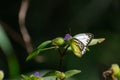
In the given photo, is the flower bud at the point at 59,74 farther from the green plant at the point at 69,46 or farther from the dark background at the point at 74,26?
the dark background at the point at 74,26

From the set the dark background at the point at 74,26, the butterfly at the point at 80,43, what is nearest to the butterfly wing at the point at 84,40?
the butterfly at the point at 80,43

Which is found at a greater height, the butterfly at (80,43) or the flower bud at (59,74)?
the butterfly at (80,43)

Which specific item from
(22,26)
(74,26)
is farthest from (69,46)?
(74,26)

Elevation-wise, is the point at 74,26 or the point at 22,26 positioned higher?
the point at 22,26

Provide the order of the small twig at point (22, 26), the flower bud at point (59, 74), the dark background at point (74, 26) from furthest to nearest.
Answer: the dark background at point (74, 26) → the small twig at point (22, 26) → the flower bud at point (59, 74)

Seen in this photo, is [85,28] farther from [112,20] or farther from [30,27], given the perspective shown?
[30,27]

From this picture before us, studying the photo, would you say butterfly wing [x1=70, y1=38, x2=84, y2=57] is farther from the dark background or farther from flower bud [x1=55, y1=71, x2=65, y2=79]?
the dark background

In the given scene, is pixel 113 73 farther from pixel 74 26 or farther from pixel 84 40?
pixel 74 26

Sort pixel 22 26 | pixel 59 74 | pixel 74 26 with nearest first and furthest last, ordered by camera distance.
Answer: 1. pixel 59 74
2. pixel 22 26
3. pixel 74 26

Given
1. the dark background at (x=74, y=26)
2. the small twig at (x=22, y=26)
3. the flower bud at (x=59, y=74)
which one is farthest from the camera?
A: the dark background at (x=74, y=26)

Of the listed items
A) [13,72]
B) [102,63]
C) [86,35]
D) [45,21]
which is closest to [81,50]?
[86,35]
